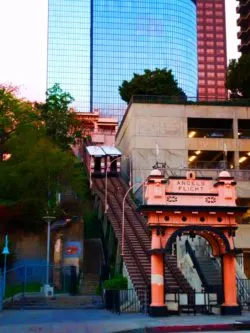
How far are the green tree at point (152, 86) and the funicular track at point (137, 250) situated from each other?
997 inches

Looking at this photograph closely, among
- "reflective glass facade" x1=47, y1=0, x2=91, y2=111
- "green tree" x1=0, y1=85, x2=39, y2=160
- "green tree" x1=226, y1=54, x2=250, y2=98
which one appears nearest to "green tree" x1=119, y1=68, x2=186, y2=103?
"green tree" x1=226, y1=54, x2=250, y2=98

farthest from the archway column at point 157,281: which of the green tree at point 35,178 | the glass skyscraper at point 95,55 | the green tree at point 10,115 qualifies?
the glass skyscraper at point 95,55

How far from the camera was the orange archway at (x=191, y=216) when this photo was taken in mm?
25672

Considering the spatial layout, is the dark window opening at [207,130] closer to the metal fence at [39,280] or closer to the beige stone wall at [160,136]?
the beige stone wall at [160,136]

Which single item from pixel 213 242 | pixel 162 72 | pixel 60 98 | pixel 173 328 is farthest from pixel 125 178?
pixel 173 328

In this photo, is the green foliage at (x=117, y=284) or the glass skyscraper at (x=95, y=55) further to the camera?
the glass skyscraper at (x=95, y=55)

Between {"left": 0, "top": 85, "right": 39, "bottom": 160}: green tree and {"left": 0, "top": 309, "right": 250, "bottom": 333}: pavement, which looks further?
{"left": 0, "top": 85, "right": 39, "bottom": 160}: green tree

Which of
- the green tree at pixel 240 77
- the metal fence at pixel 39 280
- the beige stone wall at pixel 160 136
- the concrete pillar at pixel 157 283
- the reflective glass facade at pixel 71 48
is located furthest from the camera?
the reflective glass facade at pixel 71 48

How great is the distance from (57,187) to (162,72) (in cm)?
3956

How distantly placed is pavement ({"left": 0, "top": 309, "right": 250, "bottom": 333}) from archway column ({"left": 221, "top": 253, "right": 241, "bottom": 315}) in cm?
92

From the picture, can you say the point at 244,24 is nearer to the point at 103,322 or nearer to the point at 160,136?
the point at 160,136

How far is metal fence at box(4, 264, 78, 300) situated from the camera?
3775 cm

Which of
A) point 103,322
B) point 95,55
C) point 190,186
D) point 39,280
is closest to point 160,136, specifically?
point 39,280

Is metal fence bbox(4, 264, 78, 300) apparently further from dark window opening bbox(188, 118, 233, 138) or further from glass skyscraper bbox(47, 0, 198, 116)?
glass skyscraper bbox(47, 0, 198, 116)
